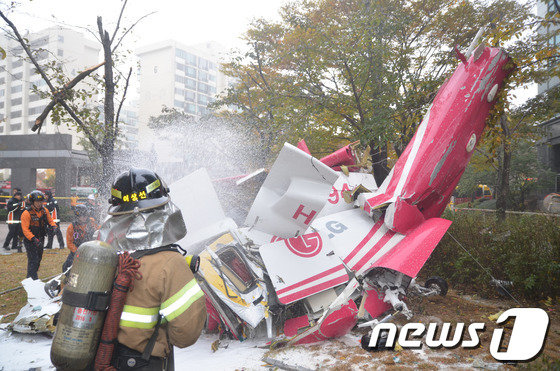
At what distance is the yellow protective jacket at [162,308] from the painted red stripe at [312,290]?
255 cm

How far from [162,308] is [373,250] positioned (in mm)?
3746

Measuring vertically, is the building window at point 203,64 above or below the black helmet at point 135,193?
above

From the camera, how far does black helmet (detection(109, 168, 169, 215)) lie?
233cm

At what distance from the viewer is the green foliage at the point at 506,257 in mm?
4934

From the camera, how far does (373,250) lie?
5215mm

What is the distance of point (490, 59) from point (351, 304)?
406cm

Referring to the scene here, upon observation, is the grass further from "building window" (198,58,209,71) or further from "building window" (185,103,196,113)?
"building window" (198,58,209,71)

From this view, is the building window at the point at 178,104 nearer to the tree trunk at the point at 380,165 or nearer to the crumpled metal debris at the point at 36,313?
the tree trunk at the point at 380,165

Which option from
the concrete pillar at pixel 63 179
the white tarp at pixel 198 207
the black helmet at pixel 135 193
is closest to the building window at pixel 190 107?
the concrete pillar at pixel 63 179

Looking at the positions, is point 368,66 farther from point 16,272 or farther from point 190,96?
point 190,96

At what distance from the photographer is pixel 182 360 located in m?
4.08

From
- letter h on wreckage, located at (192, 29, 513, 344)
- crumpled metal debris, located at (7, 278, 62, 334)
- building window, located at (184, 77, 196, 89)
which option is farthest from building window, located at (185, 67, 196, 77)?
letter h on wreckage, located at (192, 29, 513, 344)

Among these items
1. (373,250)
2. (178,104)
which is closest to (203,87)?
(178,104)

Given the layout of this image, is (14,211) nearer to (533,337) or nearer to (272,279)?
(272,279)
